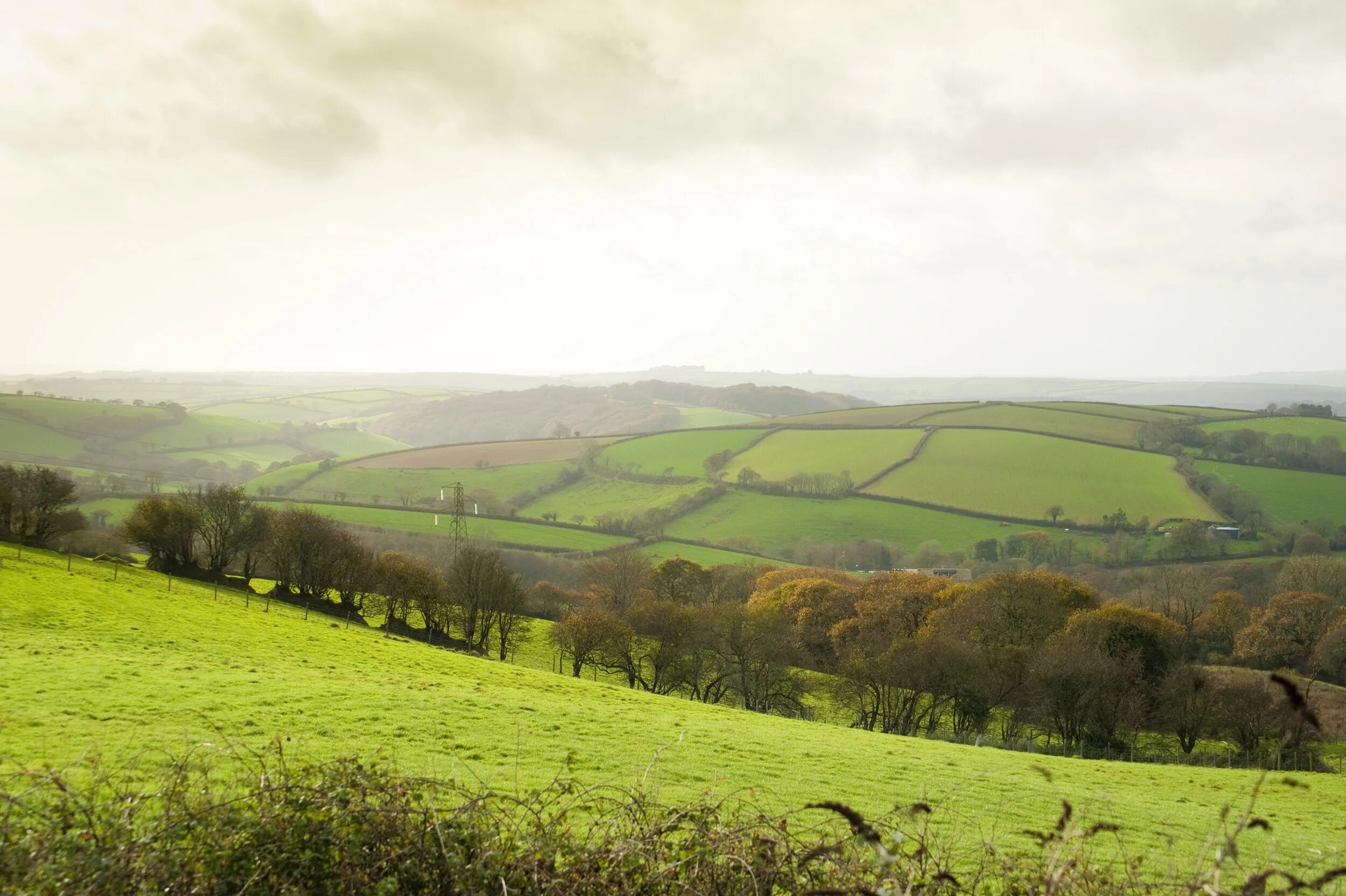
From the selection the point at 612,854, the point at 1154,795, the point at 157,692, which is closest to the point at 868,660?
the point at 1154,795

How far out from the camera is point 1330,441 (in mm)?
109125

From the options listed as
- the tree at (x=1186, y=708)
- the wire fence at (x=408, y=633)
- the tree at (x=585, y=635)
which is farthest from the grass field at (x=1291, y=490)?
the tree at (x=585, y=635)

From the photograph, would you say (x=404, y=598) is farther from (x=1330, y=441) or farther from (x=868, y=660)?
(x=1330, y=441)

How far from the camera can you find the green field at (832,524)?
94.9 metres

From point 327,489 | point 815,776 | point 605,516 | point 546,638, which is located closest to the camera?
point 815,776

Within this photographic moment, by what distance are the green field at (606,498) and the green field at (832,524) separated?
6368mm

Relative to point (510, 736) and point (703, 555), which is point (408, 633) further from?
point (703, 555)

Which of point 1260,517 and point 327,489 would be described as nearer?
point 1260,517

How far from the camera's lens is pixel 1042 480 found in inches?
4176

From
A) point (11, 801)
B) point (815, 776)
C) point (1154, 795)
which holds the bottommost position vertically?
point (1154, 795)

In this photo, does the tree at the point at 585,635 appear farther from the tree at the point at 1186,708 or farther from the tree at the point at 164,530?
the tree at the point at 1186,708

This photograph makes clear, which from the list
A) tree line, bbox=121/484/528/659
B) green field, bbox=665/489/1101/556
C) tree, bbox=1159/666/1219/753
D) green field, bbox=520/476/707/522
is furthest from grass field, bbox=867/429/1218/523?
tree line, bbox=121/484/528/659

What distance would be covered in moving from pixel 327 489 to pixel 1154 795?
116 metres

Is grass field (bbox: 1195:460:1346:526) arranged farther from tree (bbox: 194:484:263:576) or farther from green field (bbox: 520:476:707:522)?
tree (bbox: 194:484:263:576)
